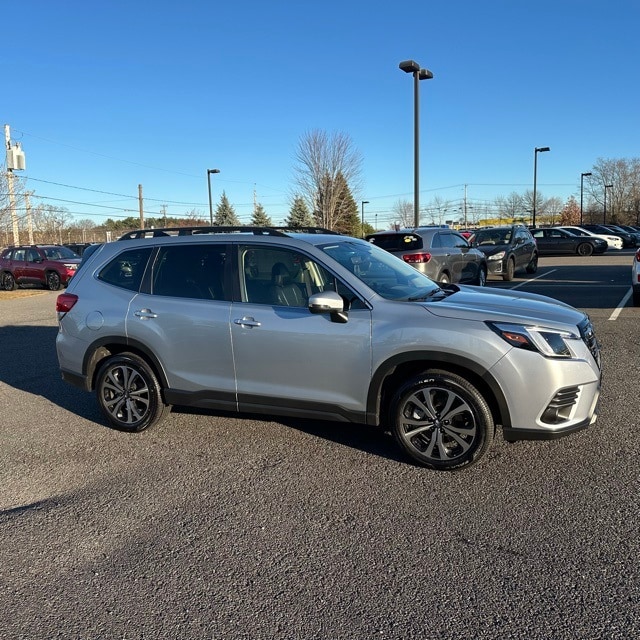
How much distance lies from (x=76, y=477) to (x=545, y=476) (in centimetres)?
333

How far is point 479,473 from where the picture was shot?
4004mm

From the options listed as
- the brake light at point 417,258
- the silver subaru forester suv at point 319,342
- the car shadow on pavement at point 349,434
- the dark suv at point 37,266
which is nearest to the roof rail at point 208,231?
the silver subaru forester suv at point 319,342


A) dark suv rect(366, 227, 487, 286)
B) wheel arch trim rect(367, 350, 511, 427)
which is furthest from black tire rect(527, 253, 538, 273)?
wheel arch trim rect(367, 350, 511, 427)

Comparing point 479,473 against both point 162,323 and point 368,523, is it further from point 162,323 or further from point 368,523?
point 162,323

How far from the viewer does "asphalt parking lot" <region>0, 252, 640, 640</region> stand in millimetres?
2594

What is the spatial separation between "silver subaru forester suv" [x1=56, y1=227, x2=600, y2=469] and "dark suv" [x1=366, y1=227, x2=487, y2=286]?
20.7ft

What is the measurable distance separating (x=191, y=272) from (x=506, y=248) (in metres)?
13.5

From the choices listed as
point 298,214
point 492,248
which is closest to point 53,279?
point 492,248

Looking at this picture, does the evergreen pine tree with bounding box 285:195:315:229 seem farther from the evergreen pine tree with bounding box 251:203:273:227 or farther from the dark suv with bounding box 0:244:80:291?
the dark suv with bounding box 0:244:80:291

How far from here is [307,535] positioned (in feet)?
10.9

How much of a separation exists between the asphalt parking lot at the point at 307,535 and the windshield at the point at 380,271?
1.24 meters

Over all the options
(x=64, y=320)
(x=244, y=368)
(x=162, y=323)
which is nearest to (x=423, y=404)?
(x=244, y=368)

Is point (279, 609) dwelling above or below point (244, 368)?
below

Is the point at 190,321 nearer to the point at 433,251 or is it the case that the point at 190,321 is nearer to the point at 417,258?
the point at 417,258
